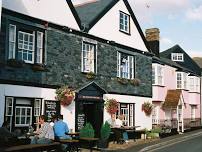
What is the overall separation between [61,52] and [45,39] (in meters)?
1.38

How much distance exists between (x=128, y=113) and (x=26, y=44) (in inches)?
410

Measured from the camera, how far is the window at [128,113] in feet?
84.6

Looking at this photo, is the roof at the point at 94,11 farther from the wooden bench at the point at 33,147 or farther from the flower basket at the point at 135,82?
the wooden bench at the point at 33,147

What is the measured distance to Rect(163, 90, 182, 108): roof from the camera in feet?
108

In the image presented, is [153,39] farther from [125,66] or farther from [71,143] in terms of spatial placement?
[71,143]

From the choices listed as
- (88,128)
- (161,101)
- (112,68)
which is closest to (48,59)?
(88,128)

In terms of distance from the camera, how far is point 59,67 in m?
19.9

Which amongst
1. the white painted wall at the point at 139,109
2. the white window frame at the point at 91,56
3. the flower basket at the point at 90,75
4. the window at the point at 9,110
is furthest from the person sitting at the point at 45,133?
the white painted wall at the point at 139,109

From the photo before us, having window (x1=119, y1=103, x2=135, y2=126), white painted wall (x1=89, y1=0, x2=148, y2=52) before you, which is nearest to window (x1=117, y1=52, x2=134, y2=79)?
white painted wall (x1=89, y1=0, x2=148, y2=52)

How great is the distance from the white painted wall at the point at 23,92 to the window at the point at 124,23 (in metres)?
8.70

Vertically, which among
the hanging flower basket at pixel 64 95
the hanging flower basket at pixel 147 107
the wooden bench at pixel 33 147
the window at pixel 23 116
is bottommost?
the wooden bench at pixel 33 147

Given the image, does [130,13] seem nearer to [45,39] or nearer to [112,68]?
[112,68]

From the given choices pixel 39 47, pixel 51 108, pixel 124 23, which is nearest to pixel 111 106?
pixel 51 108

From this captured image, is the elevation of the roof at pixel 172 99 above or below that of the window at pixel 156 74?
below
